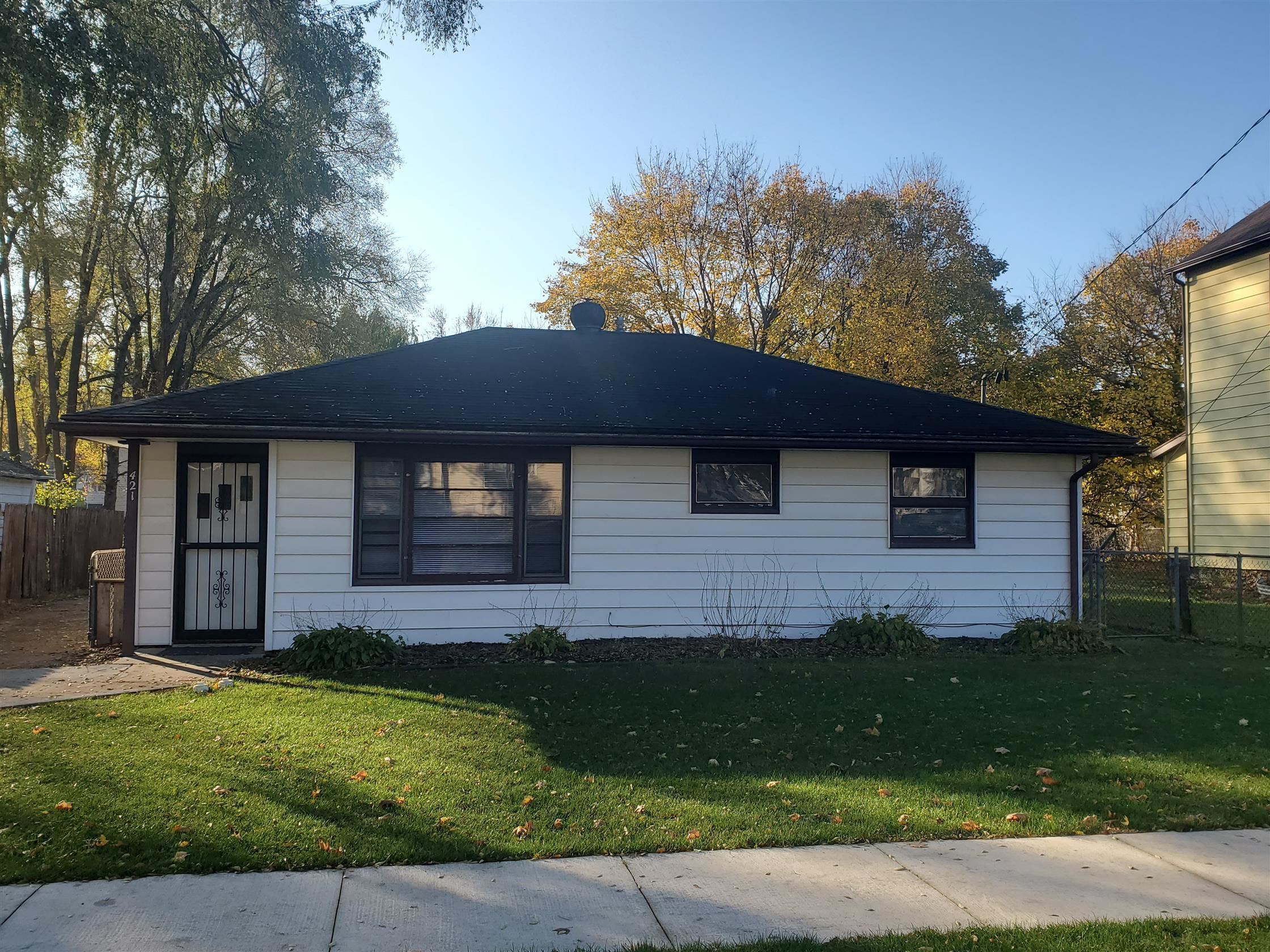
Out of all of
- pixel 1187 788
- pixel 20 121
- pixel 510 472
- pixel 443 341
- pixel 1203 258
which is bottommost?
pixel 1187 788

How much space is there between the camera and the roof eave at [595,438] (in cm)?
921

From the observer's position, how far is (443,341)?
1308cm

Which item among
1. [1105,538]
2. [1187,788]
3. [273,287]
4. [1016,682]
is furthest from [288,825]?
[1105,538]

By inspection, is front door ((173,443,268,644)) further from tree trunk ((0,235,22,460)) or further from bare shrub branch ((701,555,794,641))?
tree trunk ((0,235,22,460))

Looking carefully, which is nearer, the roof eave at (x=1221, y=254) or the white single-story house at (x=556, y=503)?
the white single-story house at (x=556, y=503)

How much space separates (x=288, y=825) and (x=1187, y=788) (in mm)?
5531

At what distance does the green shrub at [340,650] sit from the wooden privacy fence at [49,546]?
29.5 ft

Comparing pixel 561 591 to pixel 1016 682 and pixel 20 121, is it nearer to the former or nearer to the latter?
pixel 1016 682

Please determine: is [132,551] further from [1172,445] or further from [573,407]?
[1172,445]

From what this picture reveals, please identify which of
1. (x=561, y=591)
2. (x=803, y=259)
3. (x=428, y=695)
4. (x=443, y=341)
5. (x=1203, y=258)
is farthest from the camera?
(x=803, y=259)

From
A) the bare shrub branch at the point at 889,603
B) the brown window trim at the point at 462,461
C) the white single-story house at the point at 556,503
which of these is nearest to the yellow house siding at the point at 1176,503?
the white single-story house at the point at 556,503

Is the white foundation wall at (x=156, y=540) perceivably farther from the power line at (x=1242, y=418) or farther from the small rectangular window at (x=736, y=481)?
the power line at (x=1242, y=418)

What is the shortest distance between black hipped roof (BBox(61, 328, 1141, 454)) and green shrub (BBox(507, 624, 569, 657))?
2180 mm

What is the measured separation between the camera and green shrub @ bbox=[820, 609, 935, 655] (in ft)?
33.6
